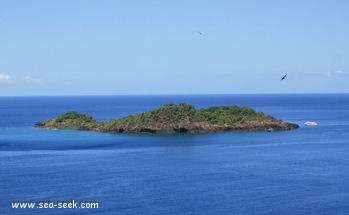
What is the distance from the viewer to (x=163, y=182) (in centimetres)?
7050

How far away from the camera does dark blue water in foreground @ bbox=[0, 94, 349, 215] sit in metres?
59.0

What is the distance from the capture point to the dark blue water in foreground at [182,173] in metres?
59.0

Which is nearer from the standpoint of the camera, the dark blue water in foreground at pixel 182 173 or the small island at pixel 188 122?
the dark blue water in foreground at pixel 182 173

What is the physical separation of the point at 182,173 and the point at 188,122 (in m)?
58.2

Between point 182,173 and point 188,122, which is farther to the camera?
point 188,122

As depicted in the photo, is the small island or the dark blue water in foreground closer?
the dark blue water in foreground

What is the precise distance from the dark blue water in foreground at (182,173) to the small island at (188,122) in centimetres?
1029

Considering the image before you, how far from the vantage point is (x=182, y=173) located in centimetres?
7738

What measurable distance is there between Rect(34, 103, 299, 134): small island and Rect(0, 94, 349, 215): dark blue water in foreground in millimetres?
10285

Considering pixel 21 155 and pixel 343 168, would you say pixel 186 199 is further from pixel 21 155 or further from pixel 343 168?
pixel 21 155

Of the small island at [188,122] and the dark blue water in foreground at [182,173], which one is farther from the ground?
the small island at [188,122]

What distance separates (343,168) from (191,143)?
39199mm

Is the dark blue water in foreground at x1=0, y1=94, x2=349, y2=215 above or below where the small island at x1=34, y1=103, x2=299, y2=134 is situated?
below

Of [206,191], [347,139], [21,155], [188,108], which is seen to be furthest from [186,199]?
[188,108]
